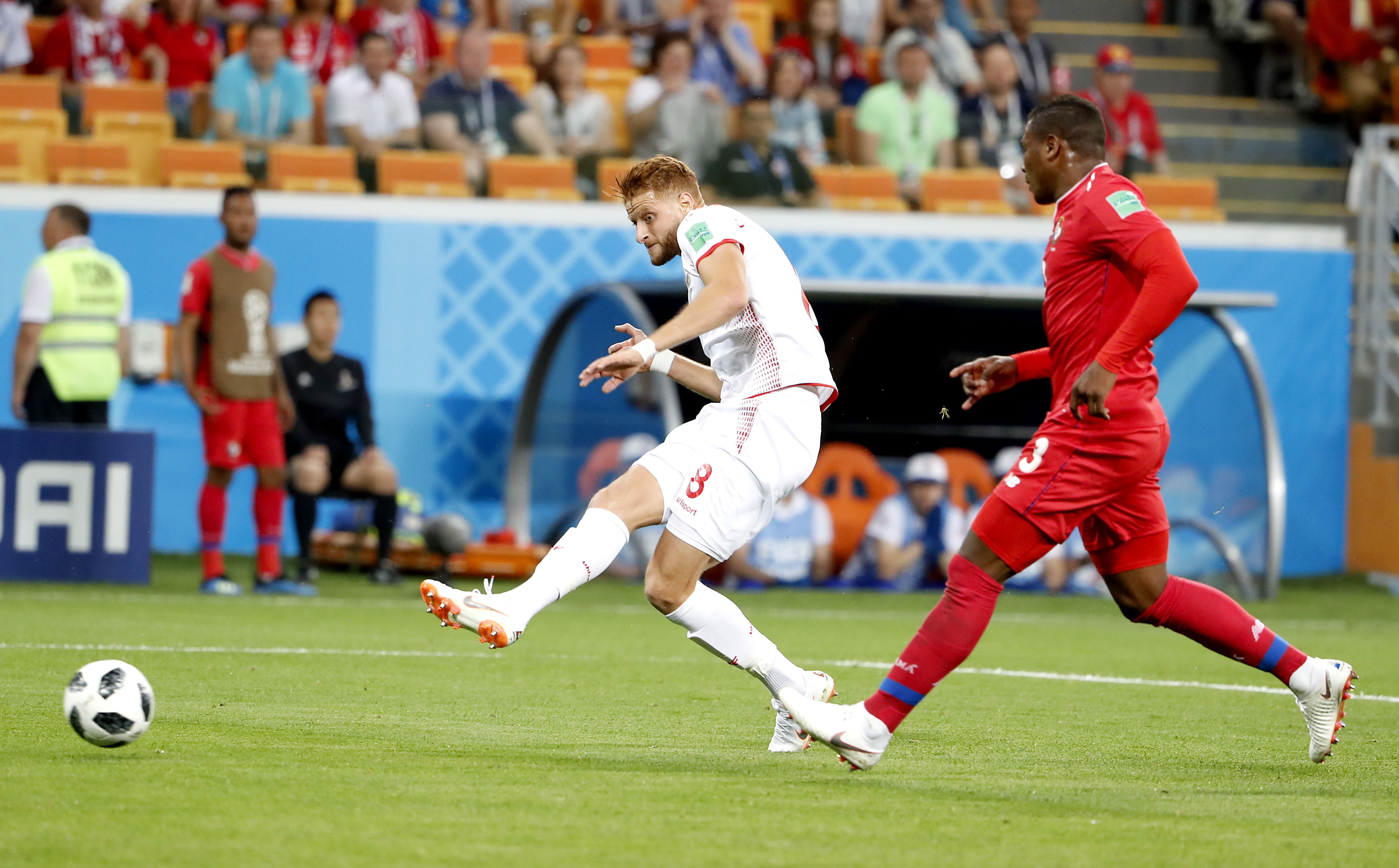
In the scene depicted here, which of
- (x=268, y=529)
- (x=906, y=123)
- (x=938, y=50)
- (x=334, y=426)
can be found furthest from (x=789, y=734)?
(x=938, y=50)

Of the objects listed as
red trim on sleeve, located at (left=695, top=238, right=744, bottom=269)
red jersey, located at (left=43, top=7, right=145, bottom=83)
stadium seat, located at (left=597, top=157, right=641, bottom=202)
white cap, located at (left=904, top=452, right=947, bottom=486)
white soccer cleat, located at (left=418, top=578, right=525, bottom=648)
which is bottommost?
white cap, located at (left=904, top=452, right=947, bottom=486)

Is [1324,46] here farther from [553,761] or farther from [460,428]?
[553,761]

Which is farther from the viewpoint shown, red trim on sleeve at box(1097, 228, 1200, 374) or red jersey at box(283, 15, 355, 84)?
red jersey at box(283, 15, 355, 84)

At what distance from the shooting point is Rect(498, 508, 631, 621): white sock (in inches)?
199

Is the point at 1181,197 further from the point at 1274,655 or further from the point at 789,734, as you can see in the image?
the point at 789,734

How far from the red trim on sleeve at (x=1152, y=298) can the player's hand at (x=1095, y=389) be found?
0.03 m

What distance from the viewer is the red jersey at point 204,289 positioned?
11.0 meters

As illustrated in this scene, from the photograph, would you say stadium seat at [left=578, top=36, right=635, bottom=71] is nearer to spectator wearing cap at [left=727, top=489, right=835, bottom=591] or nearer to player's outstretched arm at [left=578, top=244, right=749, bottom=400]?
spectator wearing cap at [left=727, top=489, right=835, bottom=591]

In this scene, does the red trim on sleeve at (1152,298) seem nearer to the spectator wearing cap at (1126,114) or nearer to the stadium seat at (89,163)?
the stadium seat at (89,163)

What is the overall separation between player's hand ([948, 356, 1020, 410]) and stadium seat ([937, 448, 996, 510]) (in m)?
8.25

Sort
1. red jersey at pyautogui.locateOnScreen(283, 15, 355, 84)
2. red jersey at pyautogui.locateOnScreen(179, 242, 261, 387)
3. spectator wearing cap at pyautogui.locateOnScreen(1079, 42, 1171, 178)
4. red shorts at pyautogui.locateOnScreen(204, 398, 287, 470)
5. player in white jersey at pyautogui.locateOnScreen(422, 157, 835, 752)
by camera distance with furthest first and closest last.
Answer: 1. spectator wearing cap at pyautogui.locateOnScreen(1079, 42, 1171, 178)
2. red jersey at pyautogui.locateOnScreen(283, 15, 355, 84)
3. red shorts at pyautogui.locateOnScreen(204, 398, 287, 470)
4. red jersey at pyautogui.locateOnScreen(179, 242, 261, 387)
5. player in white jersey at pyautogui.locateOnScreen(422, 157, 835, 752)

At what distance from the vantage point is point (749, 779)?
4906 millimetres

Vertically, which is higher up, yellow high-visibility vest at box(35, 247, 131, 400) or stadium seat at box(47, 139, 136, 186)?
stadium seat at box(47, 139, 136, 186)

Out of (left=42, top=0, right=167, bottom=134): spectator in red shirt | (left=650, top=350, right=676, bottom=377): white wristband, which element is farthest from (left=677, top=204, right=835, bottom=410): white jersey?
(left=42, top=0, right=167, bottom=134): spectator in red shirt
